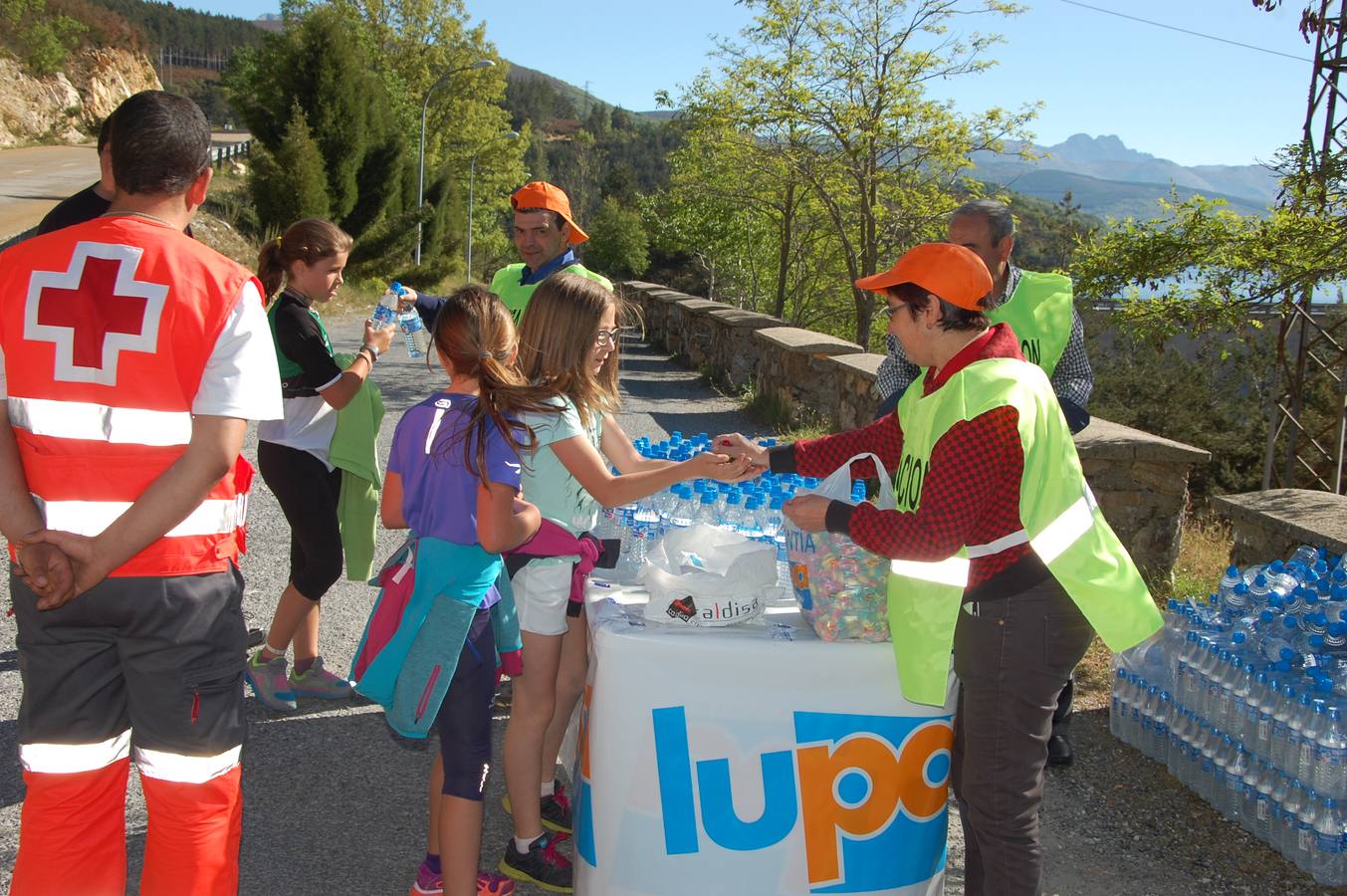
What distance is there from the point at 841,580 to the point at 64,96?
57.7 meters

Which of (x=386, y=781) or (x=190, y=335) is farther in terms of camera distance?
(x=386, y=781)

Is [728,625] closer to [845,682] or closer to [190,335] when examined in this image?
[845,682]

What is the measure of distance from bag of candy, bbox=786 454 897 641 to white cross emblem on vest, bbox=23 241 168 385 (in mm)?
1623

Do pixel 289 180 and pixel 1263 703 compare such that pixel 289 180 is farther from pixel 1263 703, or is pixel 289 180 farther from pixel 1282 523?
pixel 1263 703

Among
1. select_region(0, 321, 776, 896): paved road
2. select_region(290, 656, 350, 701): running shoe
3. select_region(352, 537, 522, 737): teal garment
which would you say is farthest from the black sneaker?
select_region(290, 656, 350, 701): running shoe

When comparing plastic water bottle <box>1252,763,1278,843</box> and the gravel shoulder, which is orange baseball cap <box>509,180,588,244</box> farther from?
plastic water bottle <box>1252,763,1278,843</box>

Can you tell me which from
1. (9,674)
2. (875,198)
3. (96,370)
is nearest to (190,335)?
(96,370)

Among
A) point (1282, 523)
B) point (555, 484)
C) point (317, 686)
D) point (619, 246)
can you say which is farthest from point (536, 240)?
point (619, 246)

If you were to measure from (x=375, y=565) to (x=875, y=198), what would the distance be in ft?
38.1

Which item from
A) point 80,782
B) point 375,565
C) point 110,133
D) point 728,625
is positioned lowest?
point 375,565

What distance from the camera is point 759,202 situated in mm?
20359

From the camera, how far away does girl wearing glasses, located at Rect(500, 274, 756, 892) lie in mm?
2910

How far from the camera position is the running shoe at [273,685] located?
4203mm

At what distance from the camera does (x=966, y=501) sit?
2.43 m
